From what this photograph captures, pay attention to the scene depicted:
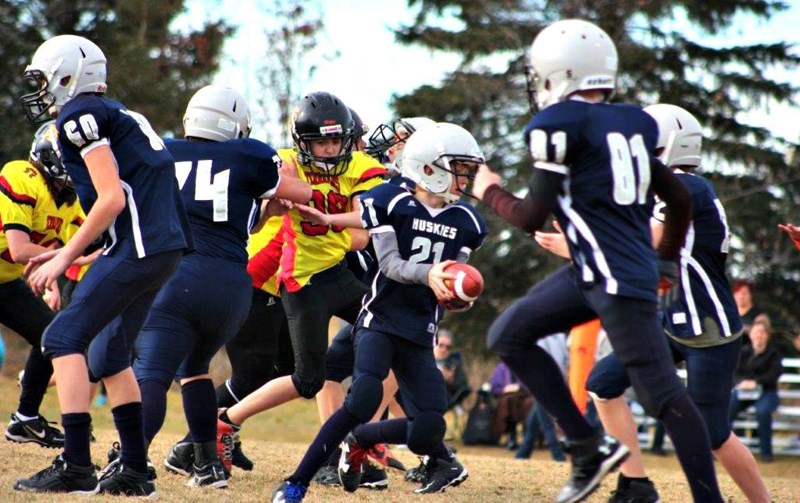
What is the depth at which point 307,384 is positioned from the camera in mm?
6750

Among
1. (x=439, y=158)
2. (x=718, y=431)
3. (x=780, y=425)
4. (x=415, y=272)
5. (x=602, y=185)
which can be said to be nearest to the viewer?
(x=602, y=185)

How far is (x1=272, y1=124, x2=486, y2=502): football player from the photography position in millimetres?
5812

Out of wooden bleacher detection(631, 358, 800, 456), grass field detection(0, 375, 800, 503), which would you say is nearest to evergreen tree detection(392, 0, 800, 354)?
wooden bleacher detection(631, 358, 800, 456)

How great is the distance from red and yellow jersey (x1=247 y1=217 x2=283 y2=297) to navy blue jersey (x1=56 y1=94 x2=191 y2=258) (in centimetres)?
186

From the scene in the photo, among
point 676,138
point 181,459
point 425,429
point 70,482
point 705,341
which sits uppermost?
point 676,138

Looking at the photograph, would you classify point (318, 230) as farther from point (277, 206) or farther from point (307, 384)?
point (307, 384)

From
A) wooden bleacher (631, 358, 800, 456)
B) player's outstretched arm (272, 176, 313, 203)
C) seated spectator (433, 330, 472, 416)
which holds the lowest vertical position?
wooden bleacher (631, 358, 800, 456)

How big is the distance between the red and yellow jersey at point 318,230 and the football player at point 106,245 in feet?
4.70

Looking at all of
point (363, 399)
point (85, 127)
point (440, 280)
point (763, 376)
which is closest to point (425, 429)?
point (363, 399)

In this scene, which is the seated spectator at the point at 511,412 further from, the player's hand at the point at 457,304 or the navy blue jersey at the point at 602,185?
the navy blue jersey at the point at 602,185

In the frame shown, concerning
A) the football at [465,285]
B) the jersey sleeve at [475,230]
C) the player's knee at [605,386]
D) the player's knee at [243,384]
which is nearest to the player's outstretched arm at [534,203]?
the football at [465,285]

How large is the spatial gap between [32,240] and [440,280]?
3249 mm

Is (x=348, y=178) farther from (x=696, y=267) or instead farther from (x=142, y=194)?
(x=696, y=267)

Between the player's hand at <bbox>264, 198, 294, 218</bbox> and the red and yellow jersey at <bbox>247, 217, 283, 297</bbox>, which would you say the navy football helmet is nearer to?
the player's hand at <bbox>264, 198, 294, 218</bbox>
